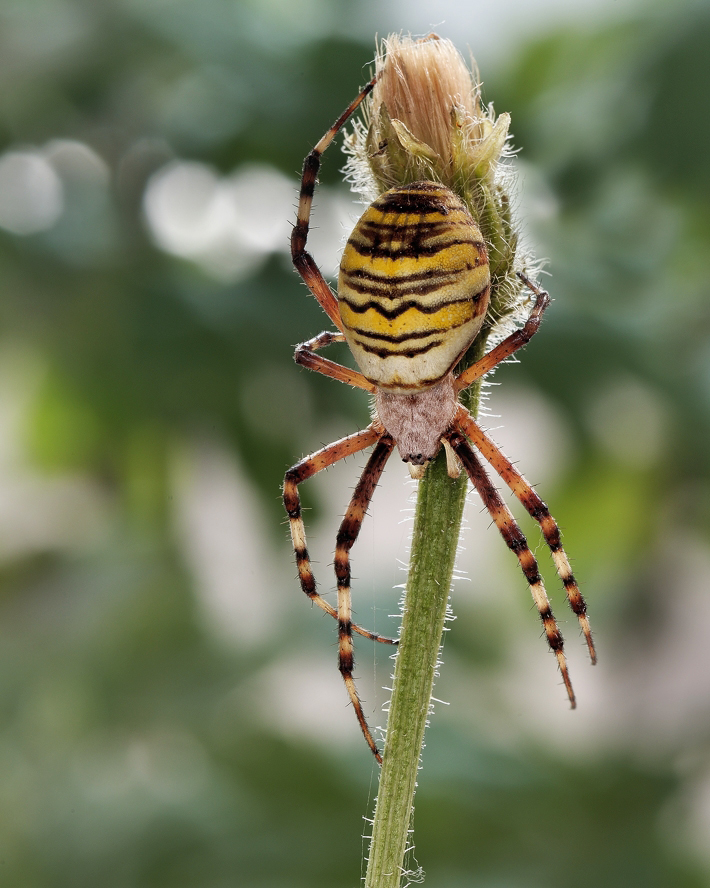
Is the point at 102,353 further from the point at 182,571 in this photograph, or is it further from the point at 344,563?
the point at 344,563

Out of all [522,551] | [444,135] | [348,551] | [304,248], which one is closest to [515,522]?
[522,551]

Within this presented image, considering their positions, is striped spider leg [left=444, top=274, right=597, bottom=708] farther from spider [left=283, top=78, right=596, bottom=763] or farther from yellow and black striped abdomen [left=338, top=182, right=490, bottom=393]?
yellow and black striped abdomen [left=338, top=182, right=490, bottom=393]

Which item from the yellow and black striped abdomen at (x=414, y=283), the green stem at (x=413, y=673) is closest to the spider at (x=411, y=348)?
the yellow and black striped abdomen at (x=414, y=283)

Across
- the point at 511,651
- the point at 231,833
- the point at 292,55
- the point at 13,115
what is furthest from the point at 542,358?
the point at 13,115

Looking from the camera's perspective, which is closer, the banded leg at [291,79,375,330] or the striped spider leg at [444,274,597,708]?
the striped spider leg at [444,274,597,708]

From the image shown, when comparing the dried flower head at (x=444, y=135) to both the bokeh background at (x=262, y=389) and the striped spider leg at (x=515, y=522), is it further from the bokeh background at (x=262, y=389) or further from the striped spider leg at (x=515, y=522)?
the bokeh background at (x=262, y=389)

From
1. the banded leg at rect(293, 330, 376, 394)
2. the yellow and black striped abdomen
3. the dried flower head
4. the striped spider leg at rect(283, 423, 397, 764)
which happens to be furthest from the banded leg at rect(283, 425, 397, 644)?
the dried flower head
